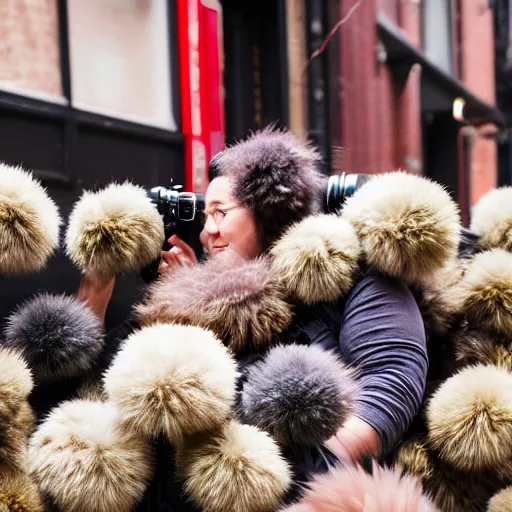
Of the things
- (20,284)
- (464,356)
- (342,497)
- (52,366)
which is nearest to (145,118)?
(20,284)

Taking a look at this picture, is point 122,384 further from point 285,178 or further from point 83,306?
point 285,178

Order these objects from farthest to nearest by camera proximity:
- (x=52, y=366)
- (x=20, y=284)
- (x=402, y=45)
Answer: (x=402, y=45) → (x=20, y=284) → (x=52, y=366)

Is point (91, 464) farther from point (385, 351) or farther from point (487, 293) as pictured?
point (487, 293)

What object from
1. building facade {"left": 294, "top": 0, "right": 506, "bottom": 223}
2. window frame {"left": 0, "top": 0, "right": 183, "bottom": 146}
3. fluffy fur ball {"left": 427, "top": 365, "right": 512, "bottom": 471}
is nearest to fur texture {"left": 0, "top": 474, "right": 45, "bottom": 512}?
fluffy fur ball {"left": 427, "top": 365, "right": 512, "bottom": 471}

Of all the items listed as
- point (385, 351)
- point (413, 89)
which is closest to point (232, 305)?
point (385, 351)

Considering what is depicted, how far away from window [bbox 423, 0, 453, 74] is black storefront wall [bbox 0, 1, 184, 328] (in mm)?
1025

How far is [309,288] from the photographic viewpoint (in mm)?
1243

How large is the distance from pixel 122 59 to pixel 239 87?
404 millimetres

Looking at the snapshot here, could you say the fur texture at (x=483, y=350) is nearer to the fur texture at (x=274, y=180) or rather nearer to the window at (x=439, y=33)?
the fur texture at (x=274, y=180)

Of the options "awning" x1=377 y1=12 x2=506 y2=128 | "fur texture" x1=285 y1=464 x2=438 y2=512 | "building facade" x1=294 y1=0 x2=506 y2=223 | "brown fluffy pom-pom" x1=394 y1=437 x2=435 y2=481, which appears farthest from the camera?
"awning" x1=377 y1=12 x2=506 y2=128

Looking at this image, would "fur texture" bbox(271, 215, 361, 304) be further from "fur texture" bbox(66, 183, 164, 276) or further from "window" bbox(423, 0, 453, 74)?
"window" bbox(423, 0, 453, 74)

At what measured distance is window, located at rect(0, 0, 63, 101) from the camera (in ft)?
4.83

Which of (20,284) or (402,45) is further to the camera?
(402,45)

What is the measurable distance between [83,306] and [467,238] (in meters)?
0.82
